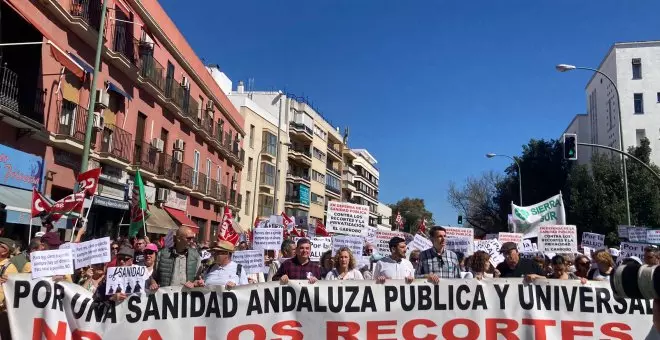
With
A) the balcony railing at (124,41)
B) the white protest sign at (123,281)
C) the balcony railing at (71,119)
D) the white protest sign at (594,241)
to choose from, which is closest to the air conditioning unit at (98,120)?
the balcony railing at (71,119)

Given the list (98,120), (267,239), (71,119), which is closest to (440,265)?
(267,239)

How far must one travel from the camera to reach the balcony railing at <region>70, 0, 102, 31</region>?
17.9m

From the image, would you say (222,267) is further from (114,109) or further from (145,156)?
(145,156)

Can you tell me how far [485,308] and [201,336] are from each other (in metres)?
2.93

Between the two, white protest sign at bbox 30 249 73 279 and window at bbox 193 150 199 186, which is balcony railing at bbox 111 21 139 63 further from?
white protest sign at bbox 30 249 73 279

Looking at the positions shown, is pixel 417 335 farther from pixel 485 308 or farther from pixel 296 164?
pixel 296 164

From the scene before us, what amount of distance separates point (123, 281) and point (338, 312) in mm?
2222

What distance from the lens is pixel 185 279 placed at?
22.0 feet

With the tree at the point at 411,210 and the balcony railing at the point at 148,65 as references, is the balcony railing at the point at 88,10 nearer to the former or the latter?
the balcony railing at the point at 148,65

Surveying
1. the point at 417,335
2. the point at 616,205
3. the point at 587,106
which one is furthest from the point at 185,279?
the point at 587,106

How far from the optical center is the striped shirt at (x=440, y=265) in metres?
6.52

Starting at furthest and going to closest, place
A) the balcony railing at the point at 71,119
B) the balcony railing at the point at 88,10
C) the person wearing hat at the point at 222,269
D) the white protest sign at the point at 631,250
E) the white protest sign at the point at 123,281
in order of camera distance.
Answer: the balcony railing at the point at 88,10, the balcony railing at the point at 71,119, the white protest sign at the point at 631,250, the person wearing hat at the point at 222,269, the white protest sign at the point at 123,281

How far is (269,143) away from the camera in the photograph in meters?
48.4

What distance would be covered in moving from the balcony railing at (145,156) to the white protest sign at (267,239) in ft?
46.4
